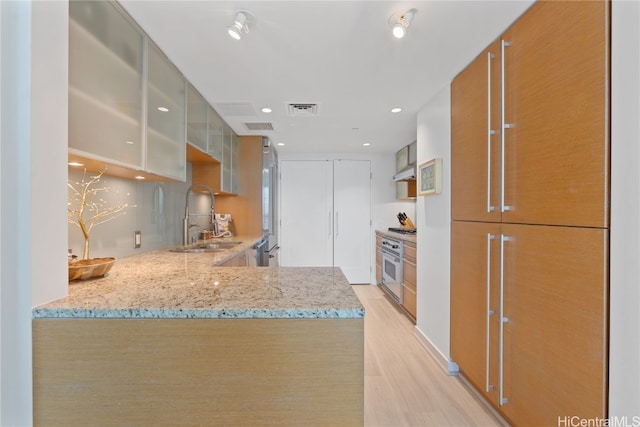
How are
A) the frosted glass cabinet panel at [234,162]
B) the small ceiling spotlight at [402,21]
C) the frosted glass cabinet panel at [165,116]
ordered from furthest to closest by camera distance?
the frosted glass cabinet panel at [234,162] → the frosted glass cabinet panel at [165,116] → the small ceiling spotlight at [402,21]

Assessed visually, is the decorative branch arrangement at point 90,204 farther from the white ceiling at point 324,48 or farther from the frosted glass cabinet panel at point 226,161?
the frosted glass cabinet panel at point 226,161

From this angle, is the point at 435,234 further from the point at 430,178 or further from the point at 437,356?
the point at 437,356

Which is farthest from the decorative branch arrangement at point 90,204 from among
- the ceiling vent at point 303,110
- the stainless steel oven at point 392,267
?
the stainless steel oven at point 392,267

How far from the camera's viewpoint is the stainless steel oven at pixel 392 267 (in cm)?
346

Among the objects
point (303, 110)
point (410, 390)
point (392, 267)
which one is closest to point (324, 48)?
point (303, 110)

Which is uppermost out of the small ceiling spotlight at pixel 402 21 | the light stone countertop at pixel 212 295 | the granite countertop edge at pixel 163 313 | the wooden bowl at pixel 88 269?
the small ceiling spotlight at pixel 402 21

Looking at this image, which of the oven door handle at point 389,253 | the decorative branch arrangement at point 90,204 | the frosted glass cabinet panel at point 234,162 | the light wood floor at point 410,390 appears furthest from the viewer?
the oven door handle at point 389,253

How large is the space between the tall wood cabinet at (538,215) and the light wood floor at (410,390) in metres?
0.17

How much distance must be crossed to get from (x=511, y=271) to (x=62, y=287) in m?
1.95

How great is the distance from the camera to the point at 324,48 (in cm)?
165

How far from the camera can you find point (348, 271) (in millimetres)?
4785

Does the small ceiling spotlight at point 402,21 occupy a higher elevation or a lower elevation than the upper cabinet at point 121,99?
higher

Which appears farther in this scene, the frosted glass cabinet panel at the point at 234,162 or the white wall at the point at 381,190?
the white wall at the point at 381,190

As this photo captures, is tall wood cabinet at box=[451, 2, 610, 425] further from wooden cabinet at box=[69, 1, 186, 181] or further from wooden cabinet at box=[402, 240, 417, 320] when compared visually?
wooden cabinet at box=[69, 1, 186, 181]
